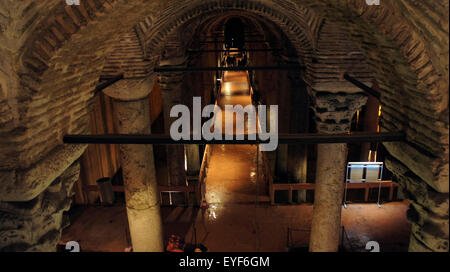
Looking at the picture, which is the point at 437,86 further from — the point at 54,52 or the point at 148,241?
the point at 148,241

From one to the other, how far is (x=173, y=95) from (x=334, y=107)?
12.5 feet

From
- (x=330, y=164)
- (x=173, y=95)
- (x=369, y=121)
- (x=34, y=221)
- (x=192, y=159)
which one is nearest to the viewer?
(x=34, y=221)

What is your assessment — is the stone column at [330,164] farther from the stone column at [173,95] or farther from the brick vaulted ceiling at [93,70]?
the stone column at [173,95]

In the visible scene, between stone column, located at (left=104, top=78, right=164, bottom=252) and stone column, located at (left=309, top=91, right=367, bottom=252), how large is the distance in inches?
106

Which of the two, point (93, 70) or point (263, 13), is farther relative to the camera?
point (263, 13)

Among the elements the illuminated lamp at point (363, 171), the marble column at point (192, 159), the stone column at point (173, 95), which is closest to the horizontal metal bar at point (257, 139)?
the stone column at point (173, 95)

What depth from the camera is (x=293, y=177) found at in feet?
31.1

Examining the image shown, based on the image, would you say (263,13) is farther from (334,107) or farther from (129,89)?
(129,89)

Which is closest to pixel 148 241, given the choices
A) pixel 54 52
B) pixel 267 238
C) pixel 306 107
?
pixel 267 238

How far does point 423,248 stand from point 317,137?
1213 millimetres

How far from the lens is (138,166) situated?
5.93 meters

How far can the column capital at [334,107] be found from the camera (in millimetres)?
5402

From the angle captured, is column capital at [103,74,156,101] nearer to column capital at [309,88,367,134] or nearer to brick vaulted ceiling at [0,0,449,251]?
brick vaulted ceiling at [0,0,449,251]

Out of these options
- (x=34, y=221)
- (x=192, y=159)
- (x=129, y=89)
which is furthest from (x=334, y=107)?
(x=192, y=159)
